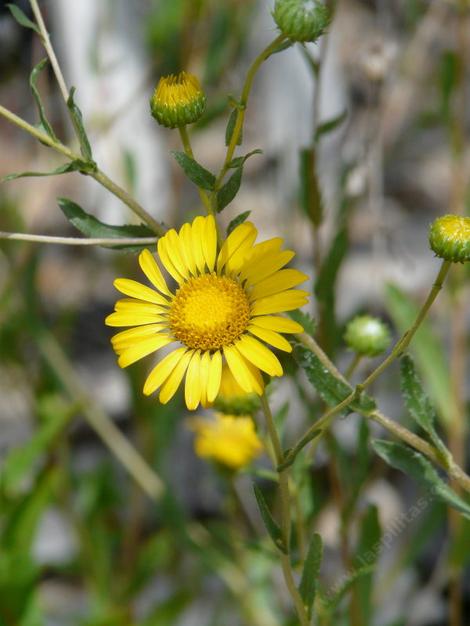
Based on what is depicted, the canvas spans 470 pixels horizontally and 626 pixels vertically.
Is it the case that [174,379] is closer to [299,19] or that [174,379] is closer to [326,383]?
[326,383]

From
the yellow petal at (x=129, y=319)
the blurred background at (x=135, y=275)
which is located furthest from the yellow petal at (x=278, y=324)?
the blurred background at (x=135, y=275)

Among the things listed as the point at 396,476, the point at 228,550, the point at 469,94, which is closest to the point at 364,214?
the point at 469,94

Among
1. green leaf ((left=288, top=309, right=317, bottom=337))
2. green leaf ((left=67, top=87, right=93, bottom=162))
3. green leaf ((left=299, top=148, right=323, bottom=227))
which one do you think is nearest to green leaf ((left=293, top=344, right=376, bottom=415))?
green leaf ((left=288, top=309, right=317, bottom=337))

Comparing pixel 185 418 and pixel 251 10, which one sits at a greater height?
pixel 251 10

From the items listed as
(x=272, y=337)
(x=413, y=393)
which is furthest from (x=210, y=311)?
(x=413, y=393)

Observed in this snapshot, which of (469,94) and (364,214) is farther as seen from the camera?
(469,94)

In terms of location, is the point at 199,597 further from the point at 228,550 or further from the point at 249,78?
the point at 249,78

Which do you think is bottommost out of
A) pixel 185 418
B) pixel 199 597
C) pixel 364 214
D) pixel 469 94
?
pixel 199 597
